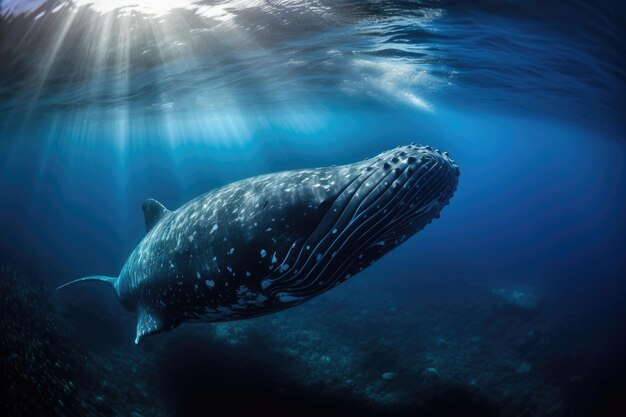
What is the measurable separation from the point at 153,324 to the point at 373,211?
508cm

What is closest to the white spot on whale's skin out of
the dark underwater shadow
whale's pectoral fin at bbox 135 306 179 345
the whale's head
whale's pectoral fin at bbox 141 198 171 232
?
the whale's head

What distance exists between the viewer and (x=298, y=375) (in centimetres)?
1074

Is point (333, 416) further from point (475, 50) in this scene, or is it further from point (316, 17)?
point (475, 50)

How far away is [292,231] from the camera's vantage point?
417cm

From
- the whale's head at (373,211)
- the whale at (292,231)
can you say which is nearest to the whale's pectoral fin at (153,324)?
the whale at (292,231)

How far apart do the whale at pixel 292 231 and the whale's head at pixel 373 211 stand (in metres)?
0.01

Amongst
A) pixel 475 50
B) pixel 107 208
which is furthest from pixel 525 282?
pixel 107 208

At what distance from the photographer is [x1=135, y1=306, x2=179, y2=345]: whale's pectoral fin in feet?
20.7

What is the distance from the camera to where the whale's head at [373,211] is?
139 inches

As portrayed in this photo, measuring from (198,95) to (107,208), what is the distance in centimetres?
4234

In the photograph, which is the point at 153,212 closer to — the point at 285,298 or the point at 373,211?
the point at 285,298

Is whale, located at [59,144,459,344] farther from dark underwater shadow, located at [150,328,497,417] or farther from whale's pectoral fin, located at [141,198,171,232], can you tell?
dark underwater shadow, located at [150,328,497,417]

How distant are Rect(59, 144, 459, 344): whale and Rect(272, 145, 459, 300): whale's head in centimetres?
1

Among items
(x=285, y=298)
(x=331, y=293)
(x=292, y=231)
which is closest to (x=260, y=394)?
(x=285, y=298)
